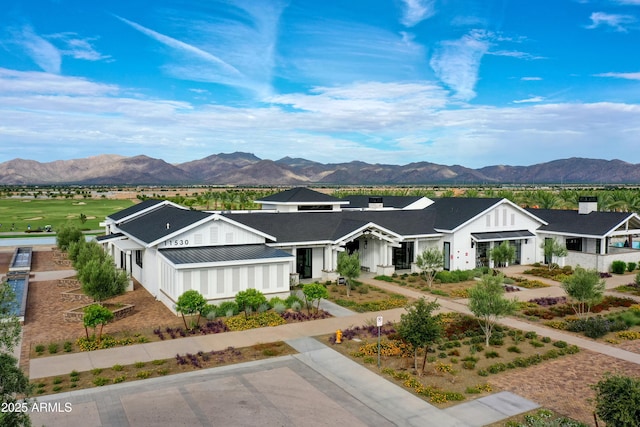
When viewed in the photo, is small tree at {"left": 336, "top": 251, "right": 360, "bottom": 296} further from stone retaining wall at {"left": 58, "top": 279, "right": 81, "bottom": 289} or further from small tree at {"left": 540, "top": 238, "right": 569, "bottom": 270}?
small tree at {"left": 540, "top": 238, "right": 569, "bottom": 270}

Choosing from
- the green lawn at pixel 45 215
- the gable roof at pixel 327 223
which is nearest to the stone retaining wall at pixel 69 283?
the gable roof at pixel 327 223

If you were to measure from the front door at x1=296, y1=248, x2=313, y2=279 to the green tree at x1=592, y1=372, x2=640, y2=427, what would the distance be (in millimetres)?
26435

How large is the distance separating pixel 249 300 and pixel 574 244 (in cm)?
3211

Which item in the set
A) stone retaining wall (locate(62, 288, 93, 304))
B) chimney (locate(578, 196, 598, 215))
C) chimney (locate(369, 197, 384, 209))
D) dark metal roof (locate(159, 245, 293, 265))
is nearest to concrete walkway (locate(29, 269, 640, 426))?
dark metal roof (locate(159, 245, 293, 265))

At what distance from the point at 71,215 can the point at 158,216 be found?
60.5 m

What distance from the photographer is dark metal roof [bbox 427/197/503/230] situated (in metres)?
42.2

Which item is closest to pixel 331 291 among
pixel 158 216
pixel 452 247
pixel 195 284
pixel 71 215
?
pixel 195 284

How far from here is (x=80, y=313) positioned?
26172mm

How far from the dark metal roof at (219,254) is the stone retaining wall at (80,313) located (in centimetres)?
353

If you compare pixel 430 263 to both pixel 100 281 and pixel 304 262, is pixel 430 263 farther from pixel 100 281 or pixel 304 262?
pixel 100 281

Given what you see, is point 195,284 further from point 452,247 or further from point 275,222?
point 452,247

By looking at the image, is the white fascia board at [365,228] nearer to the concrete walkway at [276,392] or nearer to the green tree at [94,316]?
the concrete walkway at [276,392]

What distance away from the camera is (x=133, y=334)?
2377cm

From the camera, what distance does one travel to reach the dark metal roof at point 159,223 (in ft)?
104
